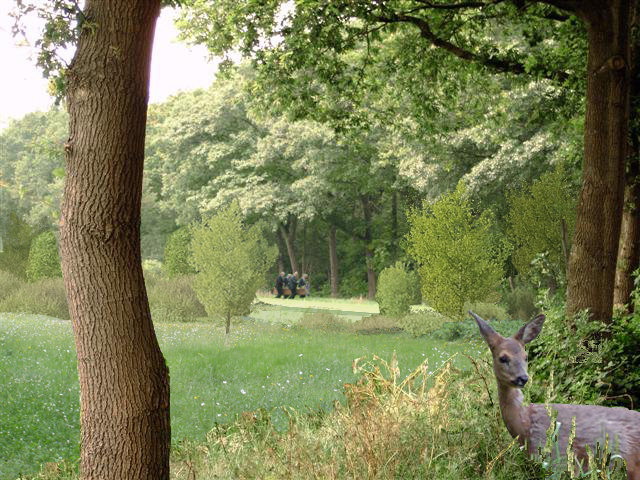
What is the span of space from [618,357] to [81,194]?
6.00 metres

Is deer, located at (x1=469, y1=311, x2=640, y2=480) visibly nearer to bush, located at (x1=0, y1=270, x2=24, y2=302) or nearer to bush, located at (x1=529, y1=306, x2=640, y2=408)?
bush, located at (x1=529, y1=306, x2=640, y2=408)

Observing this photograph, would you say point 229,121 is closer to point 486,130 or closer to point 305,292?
point 305,292

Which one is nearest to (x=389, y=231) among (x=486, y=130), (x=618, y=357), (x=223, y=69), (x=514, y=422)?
(x=486, y=130)

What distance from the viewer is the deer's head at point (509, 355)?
466 cm

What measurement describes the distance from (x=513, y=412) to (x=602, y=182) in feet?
14.6

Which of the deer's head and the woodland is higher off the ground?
the woodland

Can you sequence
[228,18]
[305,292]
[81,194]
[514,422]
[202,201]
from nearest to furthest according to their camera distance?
1. [81,194]
2. [514,422]
3. [228,18]
4. [202,201]
5. [305,292]

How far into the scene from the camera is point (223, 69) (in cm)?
1179

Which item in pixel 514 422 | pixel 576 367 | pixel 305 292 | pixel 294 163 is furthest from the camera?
pixel 305 292

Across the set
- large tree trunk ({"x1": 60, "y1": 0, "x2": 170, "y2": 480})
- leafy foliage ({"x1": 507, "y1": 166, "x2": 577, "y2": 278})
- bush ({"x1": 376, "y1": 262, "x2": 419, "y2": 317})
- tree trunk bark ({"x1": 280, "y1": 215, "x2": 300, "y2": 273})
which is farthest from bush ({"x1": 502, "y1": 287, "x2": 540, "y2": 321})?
large tree trunk ({"x1": 60, "y1": 0, "x2": 170, "y2": 480})

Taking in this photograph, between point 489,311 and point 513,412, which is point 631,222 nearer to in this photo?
point 513,412

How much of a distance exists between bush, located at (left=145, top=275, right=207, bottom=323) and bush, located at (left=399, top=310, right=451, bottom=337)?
7.63 metres

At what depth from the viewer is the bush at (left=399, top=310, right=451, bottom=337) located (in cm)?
2161

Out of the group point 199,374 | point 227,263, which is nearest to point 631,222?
point 199,374
